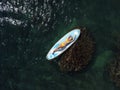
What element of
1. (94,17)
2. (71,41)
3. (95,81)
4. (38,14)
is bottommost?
(95,81)

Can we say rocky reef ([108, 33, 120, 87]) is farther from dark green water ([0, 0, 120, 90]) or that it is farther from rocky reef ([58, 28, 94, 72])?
rocky reef ([58, 28, 94, 72])

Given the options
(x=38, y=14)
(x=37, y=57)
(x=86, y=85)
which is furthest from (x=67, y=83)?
(x=38, y=14)

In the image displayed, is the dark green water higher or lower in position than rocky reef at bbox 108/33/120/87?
higher

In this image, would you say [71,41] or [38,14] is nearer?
[71,41]

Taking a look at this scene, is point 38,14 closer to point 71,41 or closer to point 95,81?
point 71,41

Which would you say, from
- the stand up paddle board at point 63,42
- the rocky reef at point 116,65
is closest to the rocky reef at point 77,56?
the stand up paddle board at point 63,42

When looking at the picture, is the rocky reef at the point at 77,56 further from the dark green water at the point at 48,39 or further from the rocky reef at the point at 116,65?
the rocky reef at the point at 116,65

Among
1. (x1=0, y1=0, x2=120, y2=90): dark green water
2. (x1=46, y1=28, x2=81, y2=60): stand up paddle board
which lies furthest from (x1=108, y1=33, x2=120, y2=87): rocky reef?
(x1=46, y1=28, x2=81, y2=60): stand up paddle board
